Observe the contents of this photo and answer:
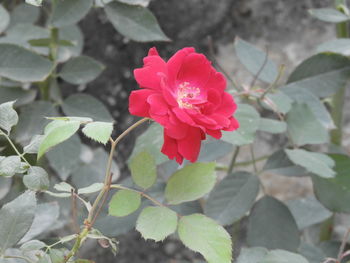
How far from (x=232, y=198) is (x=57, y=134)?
0.46 meters

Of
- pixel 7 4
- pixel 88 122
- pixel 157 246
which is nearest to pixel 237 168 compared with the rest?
pixel 157 246

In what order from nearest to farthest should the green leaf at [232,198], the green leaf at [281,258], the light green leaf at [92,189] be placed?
1. the light green leaf at [92,189]
2. the green leaf at [281,258]
3. the green leaf at [232,198]

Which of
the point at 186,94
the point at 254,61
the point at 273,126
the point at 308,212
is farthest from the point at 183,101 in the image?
the point at 308,212

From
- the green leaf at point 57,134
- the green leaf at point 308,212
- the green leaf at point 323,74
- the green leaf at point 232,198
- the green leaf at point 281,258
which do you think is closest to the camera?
the green leaf at point 57,134

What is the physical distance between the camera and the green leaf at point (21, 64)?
3.26 feet

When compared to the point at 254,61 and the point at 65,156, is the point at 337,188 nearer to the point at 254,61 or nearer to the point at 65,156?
the point at 254,61

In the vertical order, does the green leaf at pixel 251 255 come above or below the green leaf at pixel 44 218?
below

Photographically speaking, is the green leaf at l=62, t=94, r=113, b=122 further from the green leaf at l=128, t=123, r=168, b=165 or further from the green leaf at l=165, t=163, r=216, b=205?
the green leaf at l=165, t=163, r=216, b=205

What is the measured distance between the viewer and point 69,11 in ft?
3.20

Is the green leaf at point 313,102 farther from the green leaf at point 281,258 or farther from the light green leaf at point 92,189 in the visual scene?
the light green leaf at point 92,189

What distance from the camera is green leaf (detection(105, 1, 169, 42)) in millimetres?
999

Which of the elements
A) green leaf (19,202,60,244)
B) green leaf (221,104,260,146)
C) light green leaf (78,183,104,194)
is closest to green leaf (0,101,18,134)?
light green leaf (78,183,104,194)

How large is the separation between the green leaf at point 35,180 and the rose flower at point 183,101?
115 millimetres

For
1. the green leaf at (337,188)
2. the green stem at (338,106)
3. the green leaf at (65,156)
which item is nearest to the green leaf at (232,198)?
the green leaf at (337,188)
